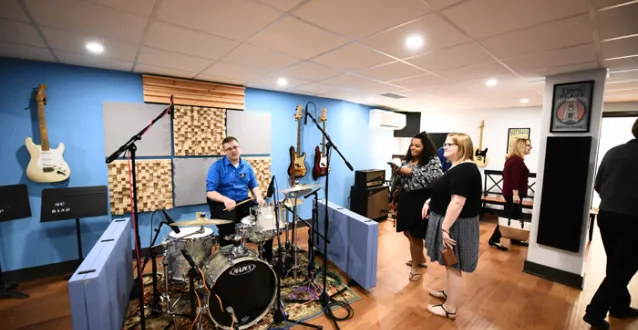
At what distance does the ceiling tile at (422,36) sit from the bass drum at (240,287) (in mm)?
1965

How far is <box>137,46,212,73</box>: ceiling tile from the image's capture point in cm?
238

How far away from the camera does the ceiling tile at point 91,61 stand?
2.45 metres

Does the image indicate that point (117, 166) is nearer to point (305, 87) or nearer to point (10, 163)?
point (10, 163)

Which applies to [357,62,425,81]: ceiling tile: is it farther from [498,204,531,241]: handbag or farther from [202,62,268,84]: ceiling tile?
[498,204,531,241]: handbag

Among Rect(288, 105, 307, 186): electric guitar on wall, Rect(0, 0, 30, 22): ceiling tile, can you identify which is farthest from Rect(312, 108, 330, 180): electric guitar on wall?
Rect(0, 0, 30, 22): ceiling tile

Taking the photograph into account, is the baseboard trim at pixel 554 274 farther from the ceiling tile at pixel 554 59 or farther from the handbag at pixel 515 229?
the ceiling tile at pixel 554 59

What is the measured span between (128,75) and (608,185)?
16.0 ft

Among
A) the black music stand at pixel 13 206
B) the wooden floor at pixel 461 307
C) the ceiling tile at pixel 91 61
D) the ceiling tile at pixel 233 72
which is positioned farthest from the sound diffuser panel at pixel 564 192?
the black music stand at pixel 13 206

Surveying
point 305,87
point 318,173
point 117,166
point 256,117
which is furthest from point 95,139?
point 318,173

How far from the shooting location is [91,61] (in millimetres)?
2633

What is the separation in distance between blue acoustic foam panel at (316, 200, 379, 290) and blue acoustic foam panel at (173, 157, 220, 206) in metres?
1.87

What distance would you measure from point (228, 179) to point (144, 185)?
49.2 inches

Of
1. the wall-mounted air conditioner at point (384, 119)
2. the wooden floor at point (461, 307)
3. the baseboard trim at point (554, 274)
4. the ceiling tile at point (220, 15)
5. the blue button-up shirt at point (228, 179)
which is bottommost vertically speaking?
the wooden floor at point (461, 307)

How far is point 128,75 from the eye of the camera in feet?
10.0
